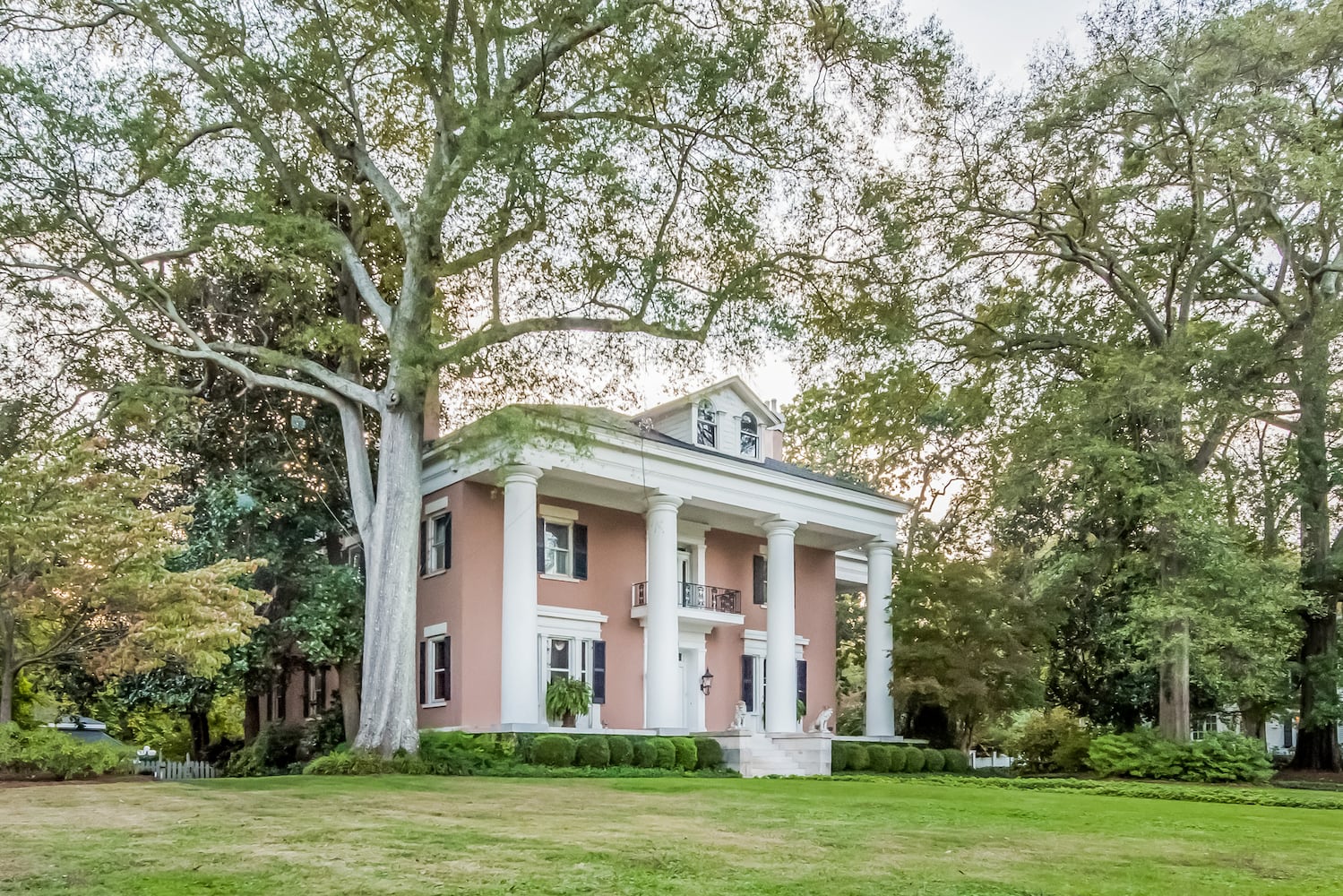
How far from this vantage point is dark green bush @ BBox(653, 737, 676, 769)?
2178 cm

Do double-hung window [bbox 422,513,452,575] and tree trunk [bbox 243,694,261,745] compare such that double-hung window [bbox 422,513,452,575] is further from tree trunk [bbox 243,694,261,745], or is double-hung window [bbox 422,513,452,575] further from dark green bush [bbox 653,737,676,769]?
dark green bush [bbox 653,737,676,769]

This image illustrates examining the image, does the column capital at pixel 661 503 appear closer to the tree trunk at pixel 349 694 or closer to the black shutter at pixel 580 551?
the black shutter at pixel 580 551

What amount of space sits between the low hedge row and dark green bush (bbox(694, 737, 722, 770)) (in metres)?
3.15

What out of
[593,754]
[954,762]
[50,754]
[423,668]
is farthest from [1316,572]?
[50,754]

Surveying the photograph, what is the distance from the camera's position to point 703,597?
2808 cm

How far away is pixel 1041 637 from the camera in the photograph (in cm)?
2812

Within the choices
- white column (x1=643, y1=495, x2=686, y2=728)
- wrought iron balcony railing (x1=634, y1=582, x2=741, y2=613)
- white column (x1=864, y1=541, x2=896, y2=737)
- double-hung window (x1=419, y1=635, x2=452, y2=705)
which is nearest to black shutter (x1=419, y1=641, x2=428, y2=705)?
double-hung window (x1=419, y1=635, x2=452, y2=705)

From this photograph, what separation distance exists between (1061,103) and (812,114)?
618 cm

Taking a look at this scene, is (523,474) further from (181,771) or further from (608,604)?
(181,771)

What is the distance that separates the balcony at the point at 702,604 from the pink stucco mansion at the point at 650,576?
45mm

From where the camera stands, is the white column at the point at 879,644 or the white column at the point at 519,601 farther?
the white column at the point at 879,644

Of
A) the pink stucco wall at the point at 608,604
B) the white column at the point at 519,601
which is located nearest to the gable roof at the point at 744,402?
the pink stucco wall at the point at 608,604

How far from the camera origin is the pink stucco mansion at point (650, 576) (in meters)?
23.5

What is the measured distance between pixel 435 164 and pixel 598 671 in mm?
12562
